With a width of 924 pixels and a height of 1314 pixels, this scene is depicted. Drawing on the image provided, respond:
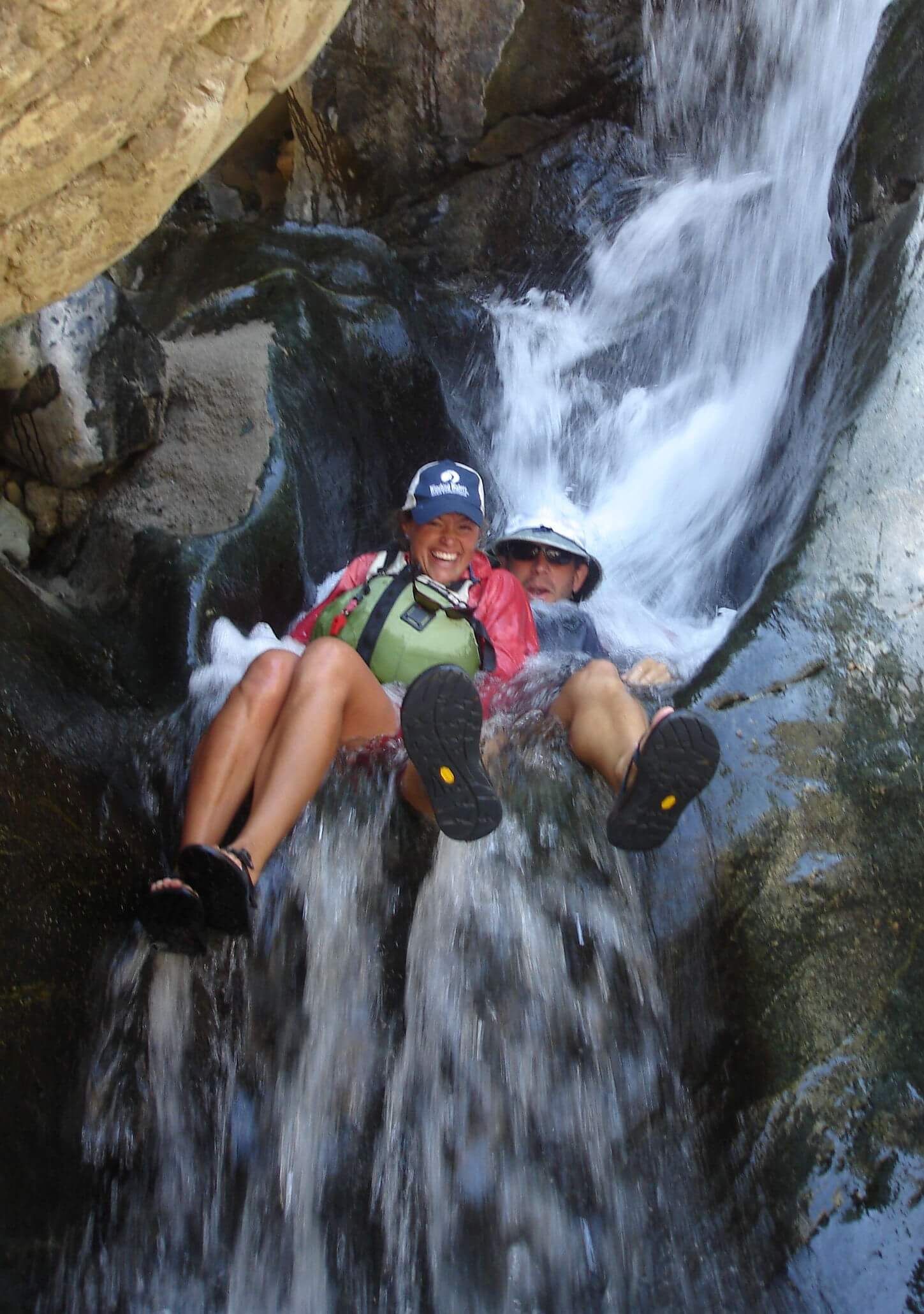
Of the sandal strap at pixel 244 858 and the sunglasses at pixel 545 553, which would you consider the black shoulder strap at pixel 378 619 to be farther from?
the sandal strap at pixel 244 858

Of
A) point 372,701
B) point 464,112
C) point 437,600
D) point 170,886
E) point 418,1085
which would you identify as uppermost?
point 464,112

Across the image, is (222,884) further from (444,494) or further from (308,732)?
(444,494)

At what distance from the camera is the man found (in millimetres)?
2930

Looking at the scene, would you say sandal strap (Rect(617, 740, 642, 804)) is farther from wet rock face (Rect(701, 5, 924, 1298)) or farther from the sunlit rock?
the sunlit rock

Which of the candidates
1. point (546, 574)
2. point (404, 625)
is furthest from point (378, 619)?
point (546, 574)

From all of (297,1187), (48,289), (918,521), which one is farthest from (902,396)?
(297,1187)

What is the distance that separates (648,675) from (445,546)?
2.82 ft

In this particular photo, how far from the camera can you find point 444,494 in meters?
4.12

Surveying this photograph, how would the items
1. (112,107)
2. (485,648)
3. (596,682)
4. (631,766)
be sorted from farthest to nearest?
1. (485,648)
2. (596,682)
3. (631,766)
4. (112,107)

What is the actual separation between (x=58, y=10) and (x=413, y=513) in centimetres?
217

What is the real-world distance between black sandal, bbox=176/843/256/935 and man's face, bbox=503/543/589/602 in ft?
6.88

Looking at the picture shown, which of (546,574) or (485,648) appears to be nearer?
(485,648)

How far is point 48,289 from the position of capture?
2.83m

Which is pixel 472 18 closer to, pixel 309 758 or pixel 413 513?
pixel 413 513
